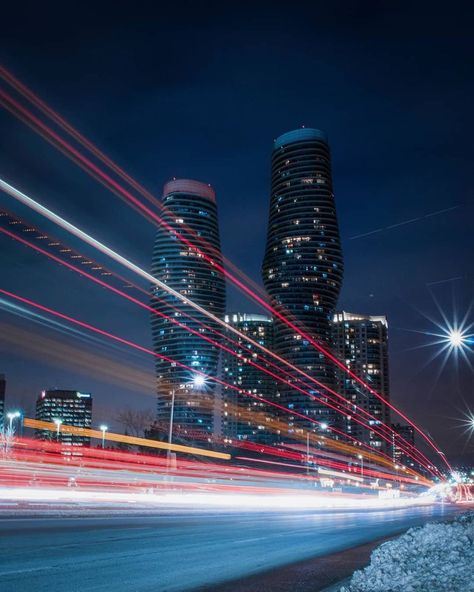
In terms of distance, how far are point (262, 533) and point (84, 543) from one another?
795 centimetres

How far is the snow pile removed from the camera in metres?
9.14

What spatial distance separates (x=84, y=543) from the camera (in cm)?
1402

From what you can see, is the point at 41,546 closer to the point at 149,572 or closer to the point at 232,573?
the point at 149,572

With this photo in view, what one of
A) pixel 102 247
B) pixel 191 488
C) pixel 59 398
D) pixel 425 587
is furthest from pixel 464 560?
pixel 59 398

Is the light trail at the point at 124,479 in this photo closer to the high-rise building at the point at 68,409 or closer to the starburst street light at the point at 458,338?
the starburst street light at the point at 458,338

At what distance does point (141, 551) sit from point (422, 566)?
561 centimetres

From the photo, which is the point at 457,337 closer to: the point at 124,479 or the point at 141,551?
the point at 141,551

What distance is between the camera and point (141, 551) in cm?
1372

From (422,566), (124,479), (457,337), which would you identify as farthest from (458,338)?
(124,479)

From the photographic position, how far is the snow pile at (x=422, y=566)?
30.0 ft

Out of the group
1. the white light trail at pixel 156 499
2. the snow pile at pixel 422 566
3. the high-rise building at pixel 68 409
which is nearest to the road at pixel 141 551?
the snow pile at pixel 422 566

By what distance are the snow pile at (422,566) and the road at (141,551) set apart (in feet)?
7.78

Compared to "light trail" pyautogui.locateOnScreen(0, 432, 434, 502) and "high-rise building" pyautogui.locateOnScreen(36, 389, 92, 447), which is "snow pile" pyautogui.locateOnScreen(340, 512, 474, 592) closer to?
"light trail" pyautogui.locateOnScreen(0, 432, 434, 502)

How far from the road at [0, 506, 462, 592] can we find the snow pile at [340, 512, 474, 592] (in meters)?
2.37
